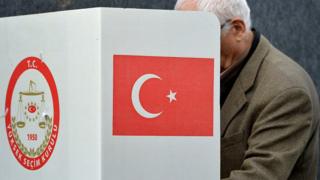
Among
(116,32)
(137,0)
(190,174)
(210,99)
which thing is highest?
(137,0)

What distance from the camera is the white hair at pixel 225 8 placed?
3.35 metres

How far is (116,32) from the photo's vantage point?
8.48 feet

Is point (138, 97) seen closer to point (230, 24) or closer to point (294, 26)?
point (230, 24)

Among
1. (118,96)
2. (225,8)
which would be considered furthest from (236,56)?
(118,96)

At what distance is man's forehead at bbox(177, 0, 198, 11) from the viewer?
334cm

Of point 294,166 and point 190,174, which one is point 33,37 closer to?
point 190,174

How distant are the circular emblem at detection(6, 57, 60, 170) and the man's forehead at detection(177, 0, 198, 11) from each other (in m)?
0.73

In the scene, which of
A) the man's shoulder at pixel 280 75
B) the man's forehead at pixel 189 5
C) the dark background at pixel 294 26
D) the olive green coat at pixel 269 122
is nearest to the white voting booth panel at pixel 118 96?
the olive green coat at pixel 269 122

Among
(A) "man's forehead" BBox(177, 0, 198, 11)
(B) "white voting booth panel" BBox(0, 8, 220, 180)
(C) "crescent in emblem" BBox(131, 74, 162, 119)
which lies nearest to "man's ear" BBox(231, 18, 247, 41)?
(A) "man's forehead" BBox(177, 0, 198, 11)

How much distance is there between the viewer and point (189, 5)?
3357 millimetres

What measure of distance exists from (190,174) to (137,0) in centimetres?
285

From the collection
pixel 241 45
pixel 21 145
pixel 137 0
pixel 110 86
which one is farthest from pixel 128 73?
pixel 137 0

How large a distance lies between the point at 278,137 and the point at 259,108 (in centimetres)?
17

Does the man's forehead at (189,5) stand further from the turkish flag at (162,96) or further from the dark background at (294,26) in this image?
the dark background at (294,26)
